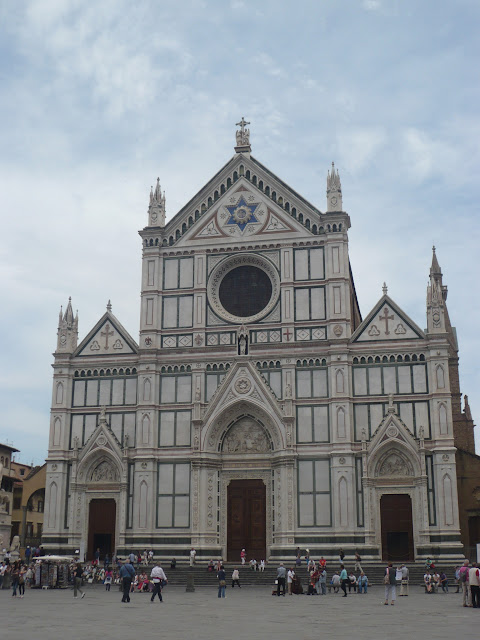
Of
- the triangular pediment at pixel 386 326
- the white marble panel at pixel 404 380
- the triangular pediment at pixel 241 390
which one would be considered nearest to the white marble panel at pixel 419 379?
the white marble panel at pixel 404 380

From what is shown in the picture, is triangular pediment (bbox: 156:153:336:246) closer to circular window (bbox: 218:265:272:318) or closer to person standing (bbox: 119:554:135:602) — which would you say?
circular window (bbox: 218:265:272:318)

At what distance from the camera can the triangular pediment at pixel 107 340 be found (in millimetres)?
43938

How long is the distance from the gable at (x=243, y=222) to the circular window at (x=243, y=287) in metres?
1.38

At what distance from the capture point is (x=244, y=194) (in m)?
44.8

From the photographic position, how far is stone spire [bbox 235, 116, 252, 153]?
4547cm

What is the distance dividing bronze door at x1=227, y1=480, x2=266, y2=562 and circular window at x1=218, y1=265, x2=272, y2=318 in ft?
30.3

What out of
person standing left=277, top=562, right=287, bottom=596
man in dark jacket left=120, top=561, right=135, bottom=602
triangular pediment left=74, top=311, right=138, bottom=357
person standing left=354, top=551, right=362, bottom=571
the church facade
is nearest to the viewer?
man in dark jacket left=120, top=561, right=135, bottom=602

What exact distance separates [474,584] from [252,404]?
60.5ft

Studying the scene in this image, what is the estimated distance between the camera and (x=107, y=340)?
4431 cm

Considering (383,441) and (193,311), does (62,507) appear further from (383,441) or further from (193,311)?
(383,441)

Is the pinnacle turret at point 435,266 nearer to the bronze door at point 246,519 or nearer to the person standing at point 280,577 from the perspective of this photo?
the bronze door at point 246,519

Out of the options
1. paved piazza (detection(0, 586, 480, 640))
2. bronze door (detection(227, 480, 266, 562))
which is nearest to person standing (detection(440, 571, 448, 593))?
paved piazza (detection(0, 586, 480, 640))

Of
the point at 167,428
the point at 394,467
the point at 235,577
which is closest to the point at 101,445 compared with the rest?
the point at 167,428

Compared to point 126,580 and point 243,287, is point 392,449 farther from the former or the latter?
point 126,580
